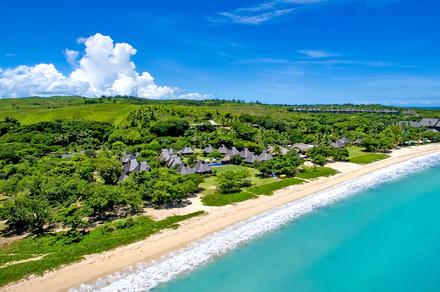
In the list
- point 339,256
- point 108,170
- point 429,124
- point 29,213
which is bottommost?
point 339,256

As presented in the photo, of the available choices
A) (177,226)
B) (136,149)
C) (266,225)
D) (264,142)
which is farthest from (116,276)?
(264,142)

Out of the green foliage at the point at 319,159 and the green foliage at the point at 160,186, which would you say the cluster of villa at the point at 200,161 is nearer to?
the green foliage at the point at 160,186

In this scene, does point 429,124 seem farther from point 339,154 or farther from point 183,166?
point 183,166

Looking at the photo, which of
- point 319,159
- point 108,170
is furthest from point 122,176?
point 319,159

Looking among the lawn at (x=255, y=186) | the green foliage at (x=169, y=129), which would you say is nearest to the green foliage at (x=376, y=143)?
the lawn at (x=255, y=186)

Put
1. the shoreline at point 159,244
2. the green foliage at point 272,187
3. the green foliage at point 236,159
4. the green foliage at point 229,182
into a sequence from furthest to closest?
the green foliage at point 236,159, the green foliage at point 272,187, the green foliage at point 229,182, the shoreline at point 159,244
